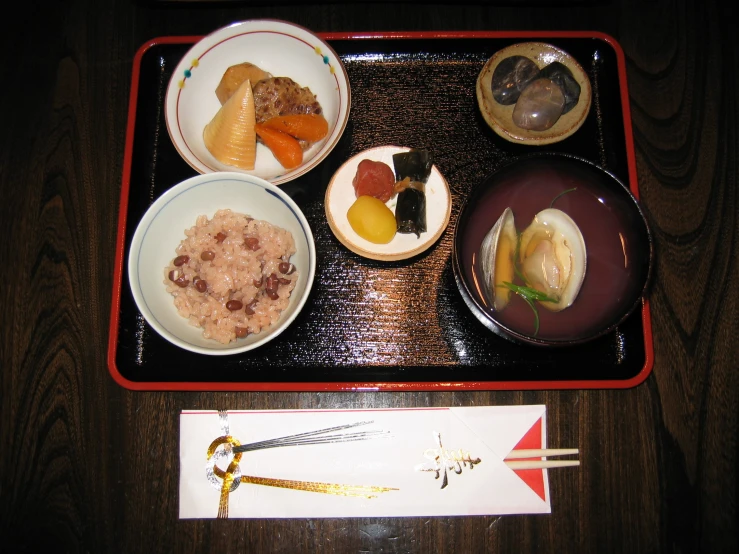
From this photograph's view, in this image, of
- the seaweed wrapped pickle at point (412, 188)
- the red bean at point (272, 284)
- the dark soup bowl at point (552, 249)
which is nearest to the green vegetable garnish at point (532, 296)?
the dark soup bowl at point (552, 249)

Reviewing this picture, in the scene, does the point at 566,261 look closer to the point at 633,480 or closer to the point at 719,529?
the point at 633,480

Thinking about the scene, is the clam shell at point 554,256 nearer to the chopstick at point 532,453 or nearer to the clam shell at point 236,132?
the chopstick at point 532,453

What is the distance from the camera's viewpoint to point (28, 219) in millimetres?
2107

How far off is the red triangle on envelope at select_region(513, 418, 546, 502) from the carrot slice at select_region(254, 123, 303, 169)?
134cm

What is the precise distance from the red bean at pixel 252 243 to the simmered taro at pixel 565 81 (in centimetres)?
128

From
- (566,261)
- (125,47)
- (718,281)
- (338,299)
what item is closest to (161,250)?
(338,299)

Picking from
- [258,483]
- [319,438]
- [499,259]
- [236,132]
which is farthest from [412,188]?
[258,483]

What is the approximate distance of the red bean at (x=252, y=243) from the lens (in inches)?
71.7

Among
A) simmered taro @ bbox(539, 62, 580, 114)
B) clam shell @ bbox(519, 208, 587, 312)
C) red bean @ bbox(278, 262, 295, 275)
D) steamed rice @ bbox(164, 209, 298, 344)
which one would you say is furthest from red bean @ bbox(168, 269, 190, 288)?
simmered taro @ bbox(539, 62, 580, 114)

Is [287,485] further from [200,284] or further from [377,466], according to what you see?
[200,284]

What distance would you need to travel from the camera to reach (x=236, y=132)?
1.94 meters

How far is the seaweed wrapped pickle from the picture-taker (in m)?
1.87

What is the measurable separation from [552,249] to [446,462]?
33.6 inches

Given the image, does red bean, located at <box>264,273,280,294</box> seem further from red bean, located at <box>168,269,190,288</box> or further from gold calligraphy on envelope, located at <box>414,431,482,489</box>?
gold calligraphy on envelope, located at <box>414,431,482,489</box>
